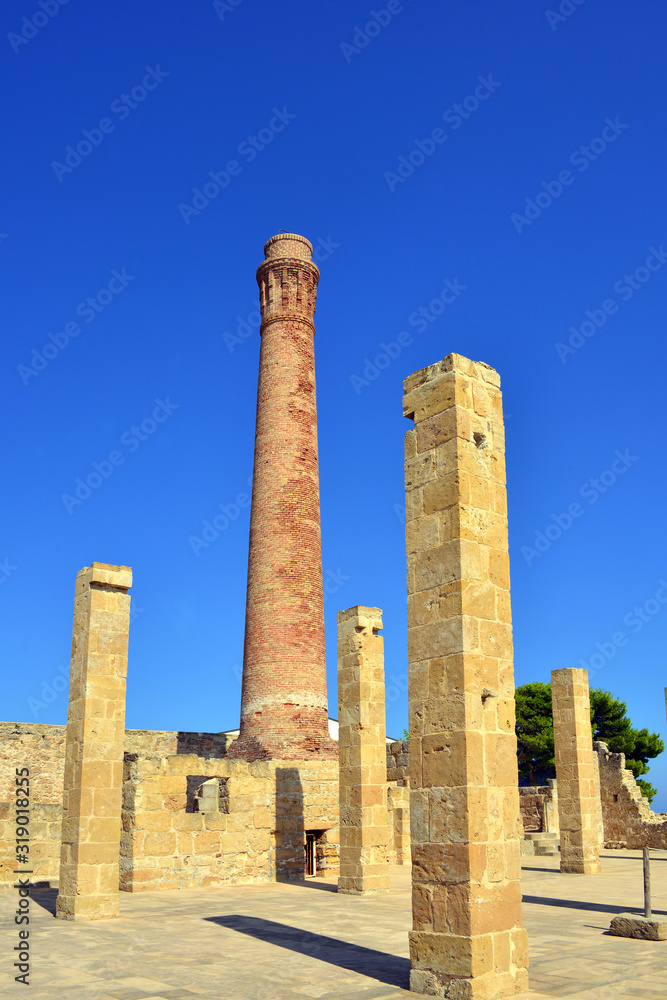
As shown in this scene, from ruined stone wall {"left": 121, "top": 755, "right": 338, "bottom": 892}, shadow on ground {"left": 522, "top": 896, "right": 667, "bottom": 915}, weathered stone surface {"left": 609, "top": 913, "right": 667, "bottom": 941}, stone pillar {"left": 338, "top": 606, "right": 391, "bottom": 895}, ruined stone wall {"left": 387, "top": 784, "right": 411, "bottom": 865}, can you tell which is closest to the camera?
weathered stone surface {"left": 609, "top": 913, "right": 667, "bottom": 941}

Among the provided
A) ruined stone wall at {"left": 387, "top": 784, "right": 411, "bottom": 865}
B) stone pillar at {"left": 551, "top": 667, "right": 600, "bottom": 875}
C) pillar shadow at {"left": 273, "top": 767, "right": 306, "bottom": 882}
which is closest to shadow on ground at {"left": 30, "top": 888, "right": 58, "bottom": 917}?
pillar shadow at {"left": 273, "top": 767, "right": 306, "bottom": 882}

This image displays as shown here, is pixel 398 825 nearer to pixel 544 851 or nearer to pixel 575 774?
pixel 575 774

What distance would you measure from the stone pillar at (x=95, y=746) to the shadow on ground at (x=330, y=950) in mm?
1443

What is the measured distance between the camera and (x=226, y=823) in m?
13.9

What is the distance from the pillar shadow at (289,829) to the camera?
1475 centimetres

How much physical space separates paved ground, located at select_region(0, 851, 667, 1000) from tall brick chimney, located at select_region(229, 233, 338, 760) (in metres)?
7.81

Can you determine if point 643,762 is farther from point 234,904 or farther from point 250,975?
point 250,975

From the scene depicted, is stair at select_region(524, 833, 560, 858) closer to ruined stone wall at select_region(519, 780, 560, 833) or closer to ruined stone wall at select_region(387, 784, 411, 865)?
ruined stone wall at select_region(519, 780, 560, 833)

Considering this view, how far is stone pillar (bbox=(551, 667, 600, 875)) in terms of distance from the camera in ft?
48.3

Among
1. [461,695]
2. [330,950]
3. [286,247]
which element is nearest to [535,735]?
[286,247]

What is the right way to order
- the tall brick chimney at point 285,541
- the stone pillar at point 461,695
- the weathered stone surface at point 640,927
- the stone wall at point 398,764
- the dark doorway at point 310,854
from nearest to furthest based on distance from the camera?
the stone pillar at point 461,695 < the weathered stone surface at point 640,927 < the dark doorway at point 310,854 < the stone wall at point 398,764 < the tall brick chimney at point 285,541

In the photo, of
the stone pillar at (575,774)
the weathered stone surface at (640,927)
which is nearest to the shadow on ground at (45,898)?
the weathered stone surface at (640,927)

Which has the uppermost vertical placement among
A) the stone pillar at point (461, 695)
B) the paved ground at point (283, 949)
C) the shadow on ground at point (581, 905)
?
the stone pillar at point (461, 695)

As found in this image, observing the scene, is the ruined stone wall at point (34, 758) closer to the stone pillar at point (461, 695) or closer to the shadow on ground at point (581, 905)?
the shadow on ground at point (581, 905)
